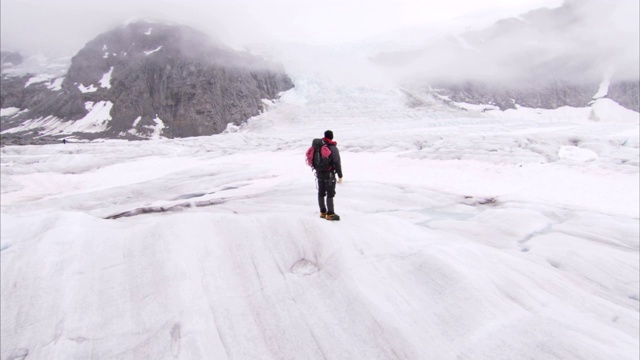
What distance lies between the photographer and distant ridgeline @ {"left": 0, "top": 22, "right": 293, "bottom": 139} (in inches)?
3472

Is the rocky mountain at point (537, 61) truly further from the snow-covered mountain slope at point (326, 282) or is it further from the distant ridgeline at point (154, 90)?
the snow-covered mountain slope at point (326, 282)

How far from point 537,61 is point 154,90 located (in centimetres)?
15101

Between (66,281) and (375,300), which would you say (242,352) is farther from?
(66,281)

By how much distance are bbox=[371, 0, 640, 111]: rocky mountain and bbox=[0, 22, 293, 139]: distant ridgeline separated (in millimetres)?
43554

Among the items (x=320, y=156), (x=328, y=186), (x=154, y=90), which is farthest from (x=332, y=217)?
(x=154, y=90)

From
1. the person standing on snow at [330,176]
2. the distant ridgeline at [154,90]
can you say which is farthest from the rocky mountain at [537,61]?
the person standing on snow at [330,176]

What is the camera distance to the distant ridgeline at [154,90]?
88.2m

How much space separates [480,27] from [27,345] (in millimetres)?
185024

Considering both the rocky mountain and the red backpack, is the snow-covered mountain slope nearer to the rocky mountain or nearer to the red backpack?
the red backpack

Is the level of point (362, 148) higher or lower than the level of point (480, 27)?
lower

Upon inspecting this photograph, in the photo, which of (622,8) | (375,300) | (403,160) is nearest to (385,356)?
(375,300)

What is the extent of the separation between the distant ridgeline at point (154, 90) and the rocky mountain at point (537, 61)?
4355cm

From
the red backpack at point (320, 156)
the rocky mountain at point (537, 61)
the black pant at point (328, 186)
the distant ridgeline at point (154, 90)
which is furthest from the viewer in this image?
the rocky mountain at point (537, 61)

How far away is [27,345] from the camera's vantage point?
4219mm
